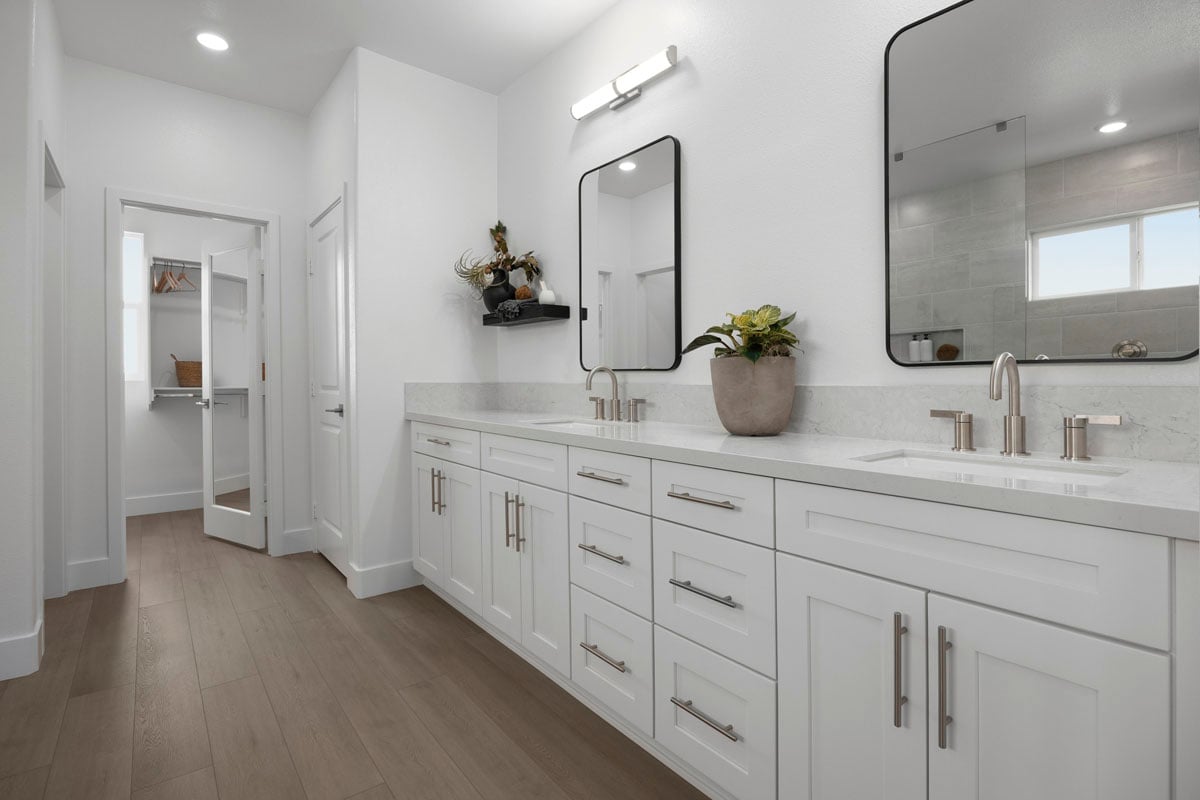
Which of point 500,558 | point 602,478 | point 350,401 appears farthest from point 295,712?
point 350,401

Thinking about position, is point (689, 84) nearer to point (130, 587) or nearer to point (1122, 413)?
point (1122, 413)

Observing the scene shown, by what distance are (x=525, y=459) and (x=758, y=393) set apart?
0.83 m

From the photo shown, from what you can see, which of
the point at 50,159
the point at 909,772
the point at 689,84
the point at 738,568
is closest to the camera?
the point at 909,772

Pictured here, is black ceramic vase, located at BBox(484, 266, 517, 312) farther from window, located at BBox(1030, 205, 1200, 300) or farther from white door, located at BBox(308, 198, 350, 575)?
window, located at BBox(1030, 205, 1200, 300)

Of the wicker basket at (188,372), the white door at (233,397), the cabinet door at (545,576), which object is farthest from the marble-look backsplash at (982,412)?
the wicker basket at (188,372)

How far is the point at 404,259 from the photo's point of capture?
3049mm

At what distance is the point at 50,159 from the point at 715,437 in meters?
3.06

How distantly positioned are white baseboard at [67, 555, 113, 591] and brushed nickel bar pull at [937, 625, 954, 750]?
3734 millimetres

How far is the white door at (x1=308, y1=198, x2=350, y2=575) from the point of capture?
311cm

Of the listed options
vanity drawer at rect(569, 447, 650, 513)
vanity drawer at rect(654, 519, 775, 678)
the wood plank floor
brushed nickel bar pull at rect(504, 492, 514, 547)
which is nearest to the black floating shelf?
brushed nickel bar pull at rect(504, 492, 514, 547)

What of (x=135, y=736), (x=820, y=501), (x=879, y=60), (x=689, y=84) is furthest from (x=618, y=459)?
(x=135, y=736)

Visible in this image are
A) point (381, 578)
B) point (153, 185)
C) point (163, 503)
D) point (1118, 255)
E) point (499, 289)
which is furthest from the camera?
point (163, 503)

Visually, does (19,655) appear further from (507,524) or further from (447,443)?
(507,524)

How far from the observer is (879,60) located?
1.69 m
